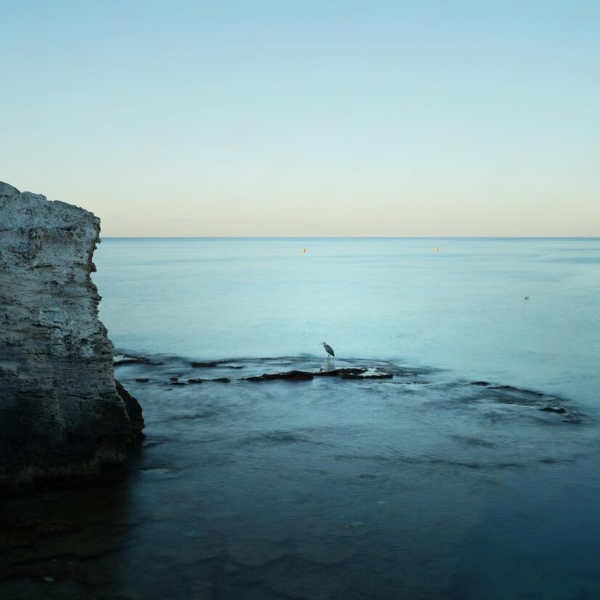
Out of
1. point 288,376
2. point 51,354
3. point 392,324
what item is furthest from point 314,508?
point 392,324

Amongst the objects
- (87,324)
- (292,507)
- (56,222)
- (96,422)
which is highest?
(56,222)

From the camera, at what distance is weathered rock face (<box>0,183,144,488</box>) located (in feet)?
37.4

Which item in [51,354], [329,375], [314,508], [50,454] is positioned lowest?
[314,508]

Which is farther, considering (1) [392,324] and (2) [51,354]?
(1) [392,324]

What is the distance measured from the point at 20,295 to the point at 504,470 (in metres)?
9.26

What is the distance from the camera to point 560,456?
42.5ft

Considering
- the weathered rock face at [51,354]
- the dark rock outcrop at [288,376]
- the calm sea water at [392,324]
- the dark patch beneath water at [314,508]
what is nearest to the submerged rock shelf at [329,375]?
the dark rock outcrop at [288,376]

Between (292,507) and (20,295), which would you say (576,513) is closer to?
(292,507)

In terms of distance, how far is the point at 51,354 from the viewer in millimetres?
11703

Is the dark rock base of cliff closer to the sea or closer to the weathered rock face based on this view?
the weathered rock face

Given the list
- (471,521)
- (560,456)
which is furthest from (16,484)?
(560,456)

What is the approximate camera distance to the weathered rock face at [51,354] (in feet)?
37.4

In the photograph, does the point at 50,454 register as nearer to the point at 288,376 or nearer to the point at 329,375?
the point at 288,376

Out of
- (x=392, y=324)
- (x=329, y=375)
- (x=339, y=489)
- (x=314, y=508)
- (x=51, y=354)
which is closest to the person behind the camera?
(x=314, y=508)
